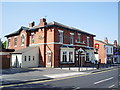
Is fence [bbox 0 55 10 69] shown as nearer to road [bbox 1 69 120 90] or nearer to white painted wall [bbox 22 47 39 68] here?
white painted wall [bbox 22 47 39 68]

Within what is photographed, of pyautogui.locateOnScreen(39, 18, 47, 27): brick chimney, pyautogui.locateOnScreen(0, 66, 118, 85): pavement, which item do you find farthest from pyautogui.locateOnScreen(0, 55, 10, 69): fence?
pyautogui.locateOnScreen(39, 18, 47, 27): brick chimney

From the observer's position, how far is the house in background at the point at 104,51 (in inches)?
1813

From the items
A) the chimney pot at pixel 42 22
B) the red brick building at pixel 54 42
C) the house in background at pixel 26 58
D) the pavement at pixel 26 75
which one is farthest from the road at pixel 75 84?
the chimney pot at pixel 42 22

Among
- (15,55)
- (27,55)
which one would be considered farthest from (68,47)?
(15,55)

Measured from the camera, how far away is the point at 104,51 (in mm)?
46125

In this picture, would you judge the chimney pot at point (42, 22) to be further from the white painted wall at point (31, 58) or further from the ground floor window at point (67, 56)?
the ground floor window at point (67, 56)

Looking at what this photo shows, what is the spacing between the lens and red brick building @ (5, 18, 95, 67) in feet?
87.5

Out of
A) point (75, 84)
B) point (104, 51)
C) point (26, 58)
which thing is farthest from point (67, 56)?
point (104, 51)

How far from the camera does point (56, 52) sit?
26.6 meters

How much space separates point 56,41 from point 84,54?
9156 mm

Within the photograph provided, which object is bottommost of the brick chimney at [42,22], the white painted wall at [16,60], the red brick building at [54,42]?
the white painted wall at [16,60]

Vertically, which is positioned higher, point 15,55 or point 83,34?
point 83,34

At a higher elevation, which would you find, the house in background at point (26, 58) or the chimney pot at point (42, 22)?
the chimney pot at point (42, 22)

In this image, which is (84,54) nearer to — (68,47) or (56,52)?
(68,47)
